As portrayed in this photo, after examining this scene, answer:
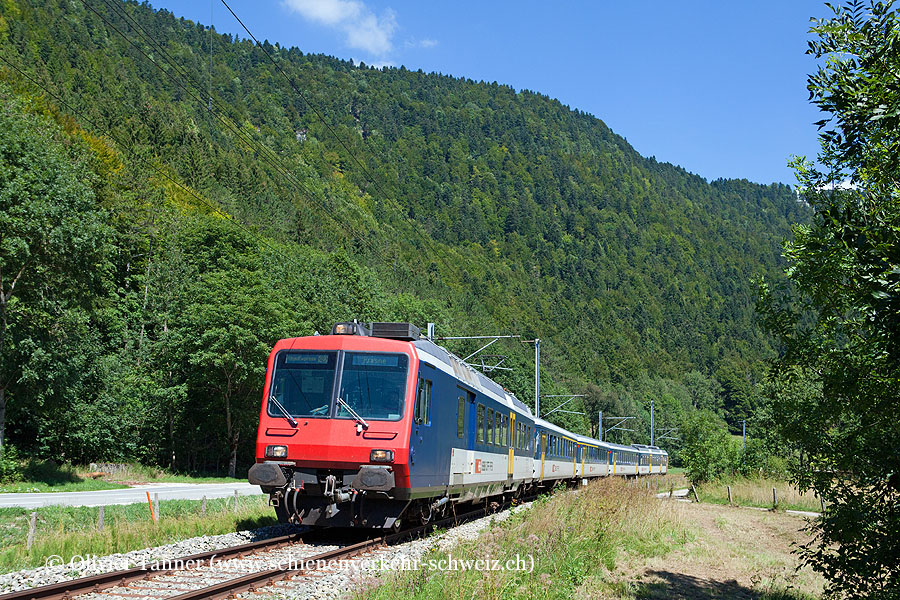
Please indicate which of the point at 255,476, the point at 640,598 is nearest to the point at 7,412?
the point at 255,476

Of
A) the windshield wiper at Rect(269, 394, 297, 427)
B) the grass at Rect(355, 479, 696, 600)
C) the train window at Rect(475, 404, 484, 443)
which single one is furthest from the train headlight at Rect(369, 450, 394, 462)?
the train window at Rect(475, 404, 484, 443)

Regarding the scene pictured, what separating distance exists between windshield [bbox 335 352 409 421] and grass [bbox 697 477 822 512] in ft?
79.0

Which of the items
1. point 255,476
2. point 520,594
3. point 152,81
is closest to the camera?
point 520,594

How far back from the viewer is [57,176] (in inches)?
1040

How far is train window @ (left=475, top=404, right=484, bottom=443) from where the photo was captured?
16.5 m

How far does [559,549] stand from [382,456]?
3.07 meters

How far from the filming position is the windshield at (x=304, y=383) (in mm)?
12281

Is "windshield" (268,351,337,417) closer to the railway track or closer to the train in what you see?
the train

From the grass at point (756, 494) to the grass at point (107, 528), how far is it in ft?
78.0

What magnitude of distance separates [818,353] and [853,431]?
39.9 inches

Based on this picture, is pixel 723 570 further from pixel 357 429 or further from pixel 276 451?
pixel 276 451

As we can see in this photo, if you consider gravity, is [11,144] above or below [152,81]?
below

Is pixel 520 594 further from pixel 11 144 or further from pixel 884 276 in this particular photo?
pixel 11 144

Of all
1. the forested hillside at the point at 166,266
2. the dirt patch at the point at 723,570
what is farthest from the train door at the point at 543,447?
the forested hillside at the point at 166,266
